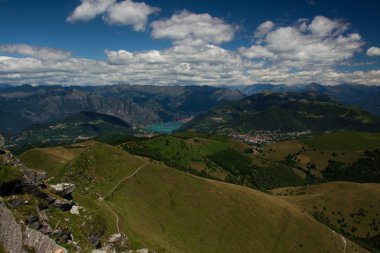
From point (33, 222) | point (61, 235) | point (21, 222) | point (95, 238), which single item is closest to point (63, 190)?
point (95, 238)

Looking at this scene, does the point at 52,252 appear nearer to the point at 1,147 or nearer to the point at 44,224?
the point at 44,224

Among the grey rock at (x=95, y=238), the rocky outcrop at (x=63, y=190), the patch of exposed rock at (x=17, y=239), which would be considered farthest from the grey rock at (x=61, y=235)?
the patch of exposed rock at (x=17, y=239)

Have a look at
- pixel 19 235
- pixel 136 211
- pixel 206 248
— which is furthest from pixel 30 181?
pixel 206 248

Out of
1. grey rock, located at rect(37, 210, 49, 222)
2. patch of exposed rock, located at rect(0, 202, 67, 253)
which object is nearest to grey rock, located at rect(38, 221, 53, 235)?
grey rock, located at rect(37, 210, 49, 222)

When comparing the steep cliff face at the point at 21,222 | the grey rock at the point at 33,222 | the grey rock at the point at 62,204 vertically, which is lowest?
the grey rock at the point at 62,204

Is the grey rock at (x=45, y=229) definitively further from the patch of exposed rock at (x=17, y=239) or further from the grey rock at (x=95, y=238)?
the patch of exposed rock at (x=17, y=239)

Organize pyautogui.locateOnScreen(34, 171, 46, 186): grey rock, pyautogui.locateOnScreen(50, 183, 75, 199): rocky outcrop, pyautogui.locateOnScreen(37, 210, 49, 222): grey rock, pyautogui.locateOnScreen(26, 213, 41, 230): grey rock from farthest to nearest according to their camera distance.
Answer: pyautogui.locateOnScreen(50, 183, 75, 199): rocky outcrop → pyautogui.locateOnScreen(34, 171, 46, 186): grey rock → pyautogui.locateOnScreen(37, 210, 49, 222): grey rock → pyautogui.locateOnScreen(26, 213, 41, 230): grey rock

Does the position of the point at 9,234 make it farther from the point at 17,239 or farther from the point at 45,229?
the point at 45,229

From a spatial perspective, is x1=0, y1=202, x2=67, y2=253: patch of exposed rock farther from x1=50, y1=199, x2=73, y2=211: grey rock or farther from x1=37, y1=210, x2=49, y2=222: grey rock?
x1=50, y1=199, x2=73, y2=211: grey rock
